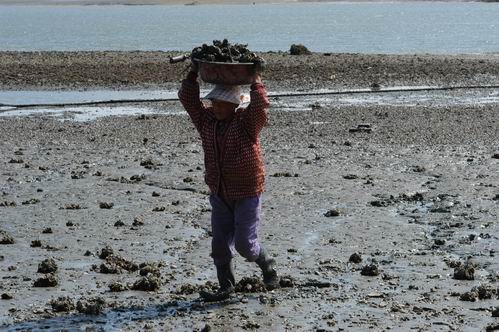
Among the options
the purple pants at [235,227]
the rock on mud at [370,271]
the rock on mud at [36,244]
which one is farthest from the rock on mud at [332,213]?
the purple pants at [235,227]

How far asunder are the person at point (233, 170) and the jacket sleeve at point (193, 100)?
0.32ft

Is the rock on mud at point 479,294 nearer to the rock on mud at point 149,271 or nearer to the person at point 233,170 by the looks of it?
the person at point 233,170

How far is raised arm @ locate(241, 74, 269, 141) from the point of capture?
25.6 feet

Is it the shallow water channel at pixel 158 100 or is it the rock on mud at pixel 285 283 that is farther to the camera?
the shallow water channel at pixel 158 100

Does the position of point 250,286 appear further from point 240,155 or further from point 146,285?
point 240,155

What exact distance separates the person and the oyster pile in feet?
0.41

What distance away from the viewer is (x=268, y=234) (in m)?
10.4

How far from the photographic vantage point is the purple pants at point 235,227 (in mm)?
7941

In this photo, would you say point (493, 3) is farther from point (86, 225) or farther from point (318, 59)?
point (86, 225)

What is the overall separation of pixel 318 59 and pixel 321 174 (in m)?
23.4

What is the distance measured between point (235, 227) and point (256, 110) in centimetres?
85

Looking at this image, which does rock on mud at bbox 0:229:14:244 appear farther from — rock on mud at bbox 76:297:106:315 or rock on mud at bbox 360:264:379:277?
rock on mud at bbox 360:264:379:277

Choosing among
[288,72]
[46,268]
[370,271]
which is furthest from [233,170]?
[288,72]

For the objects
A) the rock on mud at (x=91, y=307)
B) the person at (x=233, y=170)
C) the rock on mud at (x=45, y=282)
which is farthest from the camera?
the rock on mud at (x=45, y=282)
